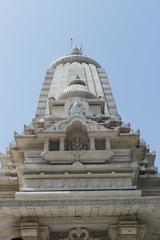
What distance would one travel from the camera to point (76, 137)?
2216 cm

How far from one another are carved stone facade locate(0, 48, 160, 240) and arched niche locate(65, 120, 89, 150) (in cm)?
4

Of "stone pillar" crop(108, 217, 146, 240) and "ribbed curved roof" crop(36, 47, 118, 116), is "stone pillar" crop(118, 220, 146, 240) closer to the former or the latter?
"stone pillar" crop(108, 217, 146, 240)

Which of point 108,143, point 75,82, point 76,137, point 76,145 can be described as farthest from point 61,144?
point 75,82

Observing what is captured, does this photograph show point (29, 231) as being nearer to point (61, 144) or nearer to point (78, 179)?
point (78, 179)

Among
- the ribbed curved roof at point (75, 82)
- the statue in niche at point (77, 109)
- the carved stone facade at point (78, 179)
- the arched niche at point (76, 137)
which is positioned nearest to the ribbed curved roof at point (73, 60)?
the ribbed curved roof at point (75, 82)

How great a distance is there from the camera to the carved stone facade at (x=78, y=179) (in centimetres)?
1631

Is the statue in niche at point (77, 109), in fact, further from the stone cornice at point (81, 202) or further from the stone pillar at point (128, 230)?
the stone cornice at point (81, 202)

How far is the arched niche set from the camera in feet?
71.2

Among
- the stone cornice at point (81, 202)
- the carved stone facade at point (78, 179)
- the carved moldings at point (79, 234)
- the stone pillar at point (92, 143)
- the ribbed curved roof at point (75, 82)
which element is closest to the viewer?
the stone cornice at point (81, 202)

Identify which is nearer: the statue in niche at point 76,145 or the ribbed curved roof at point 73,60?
the statue in niche at point 76,145

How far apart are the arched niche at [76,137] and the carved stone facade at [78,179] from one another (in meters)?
0.04

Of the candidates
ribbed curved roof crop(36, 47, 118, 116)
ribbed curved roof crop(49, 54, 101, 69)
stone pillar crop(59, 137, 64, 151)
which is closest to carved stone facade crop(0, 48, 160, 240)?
stone pillar crop(59, 137, 64, 151)

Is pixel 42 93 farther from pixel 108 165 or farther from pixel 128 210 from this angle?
pixel 128 210

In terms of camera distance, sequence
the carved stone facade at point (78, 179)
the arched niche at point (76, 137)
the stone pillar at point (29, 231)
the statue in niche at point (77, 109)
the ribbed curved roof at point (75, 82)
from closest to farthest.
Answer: the carved stone facade at point (78, 179), the stone pillar at point (29, 231), the arched niche at point (76, 137), the statue in niche at point (77, 109), the ribbed curved roof at point (75, 82)
